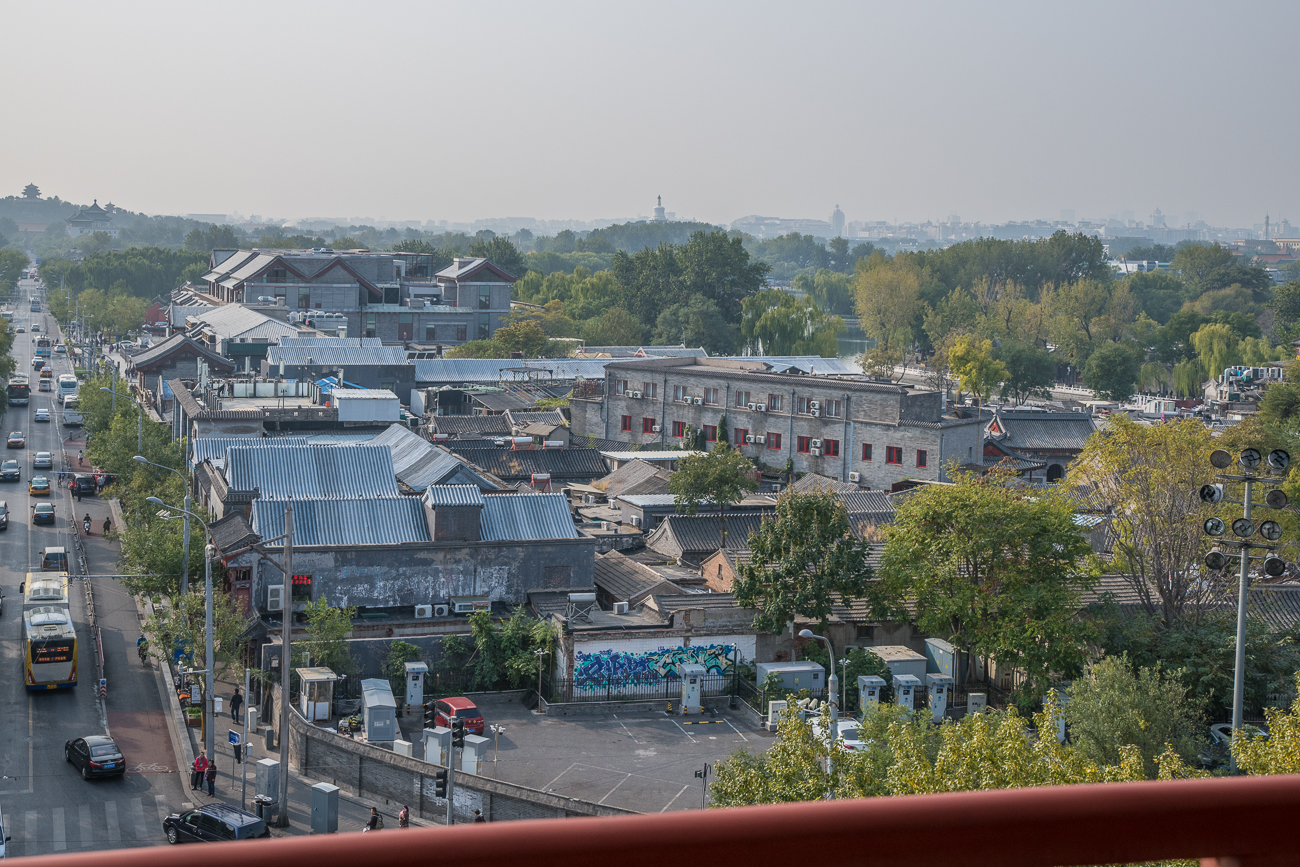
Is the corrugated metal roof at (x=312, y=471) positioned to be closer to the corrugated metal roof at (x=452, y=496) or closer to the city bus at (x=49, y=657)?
the corrugated metal roof at (x=452, y=496)

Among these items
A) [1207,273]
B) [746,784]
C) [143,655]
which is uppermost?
[1207,273]

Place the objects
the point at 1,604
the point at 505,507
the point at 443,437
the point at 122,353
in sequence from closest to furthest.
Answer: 1. the point at 505,507
2. the point at 1,604
3. the point at 443,437
4. the point at 122,353

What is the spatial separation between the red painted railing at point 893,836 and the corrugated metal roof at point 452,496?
2252cm

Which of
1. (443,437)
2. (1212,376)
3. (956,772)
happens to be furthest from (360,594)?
(1212,376)

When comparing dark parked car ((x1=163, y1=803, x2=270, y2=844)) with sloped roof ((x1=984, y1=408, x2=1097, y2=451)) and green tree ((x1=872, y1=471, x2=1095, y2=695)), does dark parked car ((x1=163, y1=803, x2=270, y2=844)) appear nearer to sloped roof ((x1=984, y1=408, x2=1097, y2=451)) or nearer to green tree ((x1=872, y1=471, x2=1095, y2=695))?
green tree ((x1=872, y1=471, x2=1095, y2=695))

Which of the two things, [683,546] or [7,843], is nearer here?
[7,843]

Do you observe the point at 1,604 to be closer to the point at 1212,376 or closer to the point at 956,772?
the point at 956,772

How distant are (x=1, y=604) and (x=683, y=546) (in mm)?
14122

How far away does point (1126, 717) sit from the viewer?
1678cm

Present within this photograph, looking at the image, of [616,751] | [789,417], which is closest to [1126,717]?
[616,751]

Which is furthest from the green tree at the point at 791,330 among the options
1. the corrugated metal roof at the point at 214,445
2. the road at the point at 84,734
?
the road at the point at 84,734

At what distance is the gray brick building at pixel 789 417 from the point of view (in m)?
40.3

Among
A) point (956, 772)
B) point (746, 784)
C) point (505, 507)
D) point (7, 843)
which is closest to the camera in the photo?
point (956, 772)

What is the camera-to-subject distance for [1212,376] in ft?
229
